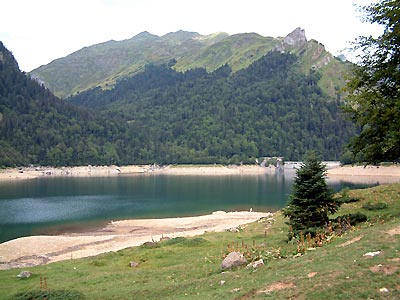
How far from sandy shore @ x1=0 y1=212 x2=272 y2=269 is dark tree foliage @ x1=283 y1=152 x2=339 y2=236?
1765 centimetres

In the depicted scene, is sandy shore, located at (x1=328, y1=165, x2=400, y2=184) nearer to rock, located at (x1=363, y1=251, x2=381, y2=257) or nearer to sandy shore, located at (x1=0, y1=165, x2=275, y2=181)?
sandy shore, located at (x1=0, y1=165, x2=275, y2=181)

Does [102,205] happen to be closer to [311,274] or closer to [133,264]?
[133,264]

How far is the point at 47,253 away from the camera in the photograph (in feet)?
125

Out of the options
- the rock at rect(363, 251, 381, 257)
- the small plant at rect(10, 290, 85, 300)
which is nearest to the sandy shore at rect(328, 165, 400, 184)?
the rock at rect(363, 251, 381, 257)

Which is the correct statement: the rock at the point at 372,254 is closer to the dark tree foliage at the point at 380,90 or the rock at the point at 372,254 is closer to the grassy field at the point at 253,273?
the grassy field at the point at 253,273

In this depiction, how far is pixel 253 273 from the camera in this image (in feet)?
46.9

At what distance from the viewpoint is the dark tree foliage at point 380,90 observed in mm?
19623

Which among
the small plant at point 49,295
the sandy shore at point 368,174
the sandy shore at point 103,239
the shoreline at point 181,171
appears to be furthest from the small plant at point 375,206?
the shoreline at point 181,171

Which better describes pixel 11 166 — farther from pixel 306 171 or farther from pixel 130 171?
pixel 306 171

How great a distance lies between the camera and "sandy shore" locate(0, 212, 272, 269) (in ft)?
120

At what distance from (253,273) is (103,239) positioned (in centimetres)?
3389

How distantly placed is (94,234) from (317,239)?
127 feet

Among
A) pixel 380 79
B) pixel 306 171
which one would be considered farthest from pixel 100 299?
pixel 380 79

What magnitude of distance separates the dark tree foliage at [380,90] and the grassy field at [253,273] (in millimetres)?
3878
